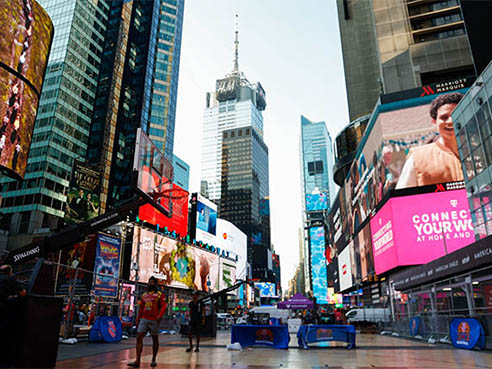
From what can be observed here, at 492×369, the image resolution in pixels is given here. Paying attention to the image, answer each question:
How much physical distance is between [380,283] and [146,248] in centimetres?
2923

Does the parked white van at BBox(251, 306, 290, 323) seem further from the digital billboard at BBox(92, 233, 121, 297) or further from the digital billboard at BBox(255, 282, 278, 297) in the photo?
the digital billboard at BBox(255, 282, 278, 297)

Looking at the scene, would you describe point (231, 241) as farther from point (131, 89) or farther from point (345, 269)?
point (131, 89)

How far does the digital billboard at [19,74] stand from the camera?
2942 centimetres

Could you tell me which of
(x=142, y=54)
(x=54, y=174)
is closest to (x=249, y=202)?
(x=142, y=54)

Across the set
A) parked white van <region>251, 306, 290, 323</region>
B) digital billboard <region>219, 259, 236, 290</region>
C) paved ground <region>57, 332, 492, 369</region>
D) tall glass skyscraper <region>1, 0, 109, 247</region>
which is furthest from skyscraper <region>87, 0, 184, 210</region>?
paved ground <region>57, 332, 492, 369</region>

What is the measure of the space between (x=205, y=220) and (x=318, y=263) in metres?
80.9

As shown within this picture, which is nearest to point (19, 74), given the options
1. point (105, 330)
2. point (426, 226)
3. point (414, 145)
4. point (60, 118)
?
point (105, 330)

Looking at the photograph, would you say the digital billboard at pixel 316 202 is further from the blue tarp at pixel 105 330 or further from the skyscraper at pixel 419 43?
the blue tarp at pixel 105 330

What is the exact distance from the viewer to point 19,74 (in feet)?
101

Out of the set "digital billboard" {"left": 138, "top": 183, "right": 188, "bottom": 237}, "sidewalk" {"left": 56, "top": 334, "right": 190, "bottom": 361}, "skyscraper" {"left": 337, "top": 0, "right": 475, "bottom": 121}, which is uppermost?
"skyscraper" {"left": 337, "top": 0, "right": 475, "bottom": 121}

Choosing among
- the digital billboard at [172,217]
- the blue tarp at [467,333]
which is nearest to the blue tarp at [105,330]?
the blue tarp at [467,333]

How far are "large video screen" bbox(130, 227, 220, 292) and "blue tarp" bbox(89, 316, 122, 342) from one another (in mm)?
23418

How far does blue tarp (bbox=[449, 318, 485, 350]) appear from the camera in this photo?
1174 cm

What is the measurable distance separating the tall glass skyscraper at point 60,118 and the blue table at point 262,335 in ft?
175
